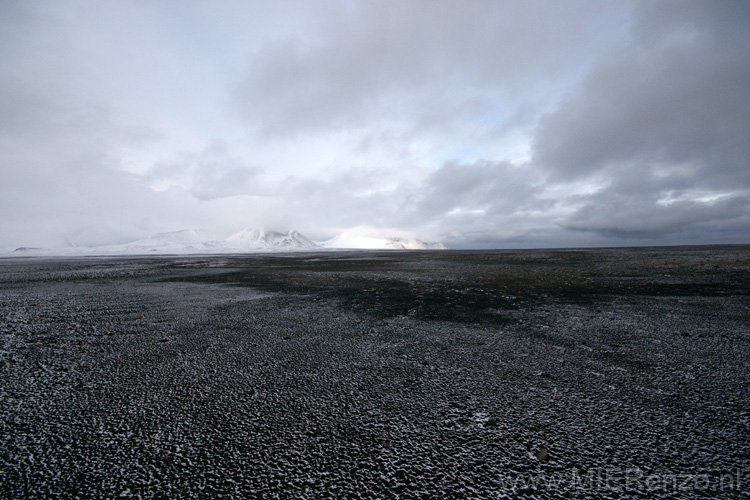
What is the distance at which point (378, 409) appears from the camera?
2.44 meters

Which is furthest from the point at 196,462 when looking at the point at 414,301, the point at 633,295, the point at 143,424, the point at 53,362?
the point at 633,295

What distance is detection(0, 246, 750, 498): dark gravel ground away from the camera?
5.46ft

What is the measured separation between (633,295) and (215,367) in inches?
394

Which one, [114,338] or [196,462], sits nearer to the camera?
[196,462]

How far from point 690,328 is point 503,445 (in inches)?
198

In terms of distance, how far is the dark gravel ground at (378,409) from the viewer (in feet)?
5.46

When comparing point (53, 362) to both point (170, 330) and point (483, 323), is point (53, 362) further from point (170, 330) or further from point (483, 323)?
point (483, 323)

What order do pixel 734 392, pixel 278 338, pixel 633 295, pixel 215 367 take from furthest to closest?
1. pixel 633 295
2. pixel 278 338
3. pixel 215 367
4. pixel 734 392

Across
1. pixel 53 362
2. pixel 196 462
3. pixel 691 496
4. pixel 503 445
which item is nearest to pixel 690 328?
pixel 691 496

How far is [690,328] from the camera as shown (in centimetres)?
477

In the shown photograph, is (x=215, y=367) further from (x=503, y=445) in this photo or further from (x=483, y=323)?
(x=483, y=323)

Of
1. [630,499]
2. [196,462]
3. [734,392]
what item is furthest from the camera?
[734,392]

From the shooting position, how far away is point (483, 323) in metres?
5.24

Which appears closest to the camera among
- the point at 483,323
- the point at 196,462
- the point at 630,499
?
the point at 630,499
